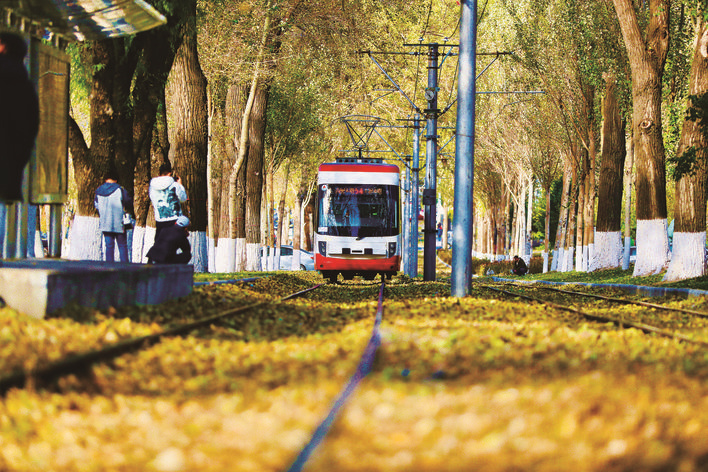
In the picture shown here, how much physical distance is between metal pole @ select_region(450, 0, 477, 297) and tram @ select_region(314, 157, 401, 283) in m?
10.2

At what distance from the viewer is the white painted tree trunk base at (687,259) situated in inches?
787

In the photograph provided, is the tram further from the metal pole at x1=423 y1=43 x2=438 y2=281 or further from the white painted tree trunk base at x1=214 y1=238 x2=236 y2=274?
the white painted tree trunk base at x1=214 y1=238 x2=236 y2=274

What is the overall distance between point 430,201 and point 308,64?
906 cm

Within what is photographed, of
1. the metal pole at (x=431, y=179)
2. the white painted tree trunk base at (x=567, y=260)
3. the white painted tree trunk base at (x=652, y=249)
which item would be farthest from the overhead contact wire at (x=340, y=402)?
the white painted tree trunk base at (x=567, y=260)

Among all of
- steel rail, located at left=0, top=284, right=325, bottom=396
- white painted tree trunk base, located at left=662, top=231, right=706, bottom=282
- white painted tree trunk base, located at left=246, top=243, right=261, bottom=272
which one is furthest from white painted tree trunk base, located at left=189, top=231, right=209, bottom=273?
steel rail, located at left=0, top=284, right=325, bottom=396

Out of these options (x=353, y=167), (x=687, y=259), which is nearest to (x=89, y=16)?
(x=687, y=259)

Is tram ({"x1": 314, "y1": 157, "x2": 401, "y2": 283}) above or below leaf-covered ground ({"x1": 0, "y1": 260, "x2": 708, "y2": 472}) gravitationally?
above

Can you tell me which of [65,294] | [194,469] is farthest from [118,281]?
[194,469]

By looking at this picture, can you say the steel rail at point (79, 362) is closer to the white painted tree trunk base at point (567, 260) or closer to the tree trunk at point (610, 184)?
the tree trunk at point (610, 184)

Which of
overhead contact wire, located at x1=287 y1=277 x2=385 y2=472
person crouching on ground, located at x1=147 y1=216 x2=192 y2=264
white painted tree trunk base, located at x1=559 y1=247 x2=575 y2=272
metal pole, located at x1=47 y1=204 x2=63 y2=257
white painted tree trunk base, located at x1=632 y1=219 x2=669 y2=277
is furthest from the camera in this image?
white painted tree trunk base, located at x1=559 y1=247 x2=575 y2=272

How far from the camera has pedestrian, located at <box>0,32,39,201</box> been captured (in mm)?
8547

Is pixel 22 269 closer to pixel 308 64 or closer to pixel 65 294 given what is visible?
pixel 65 294

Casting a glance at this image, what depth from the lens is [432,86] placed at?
92.4 feet

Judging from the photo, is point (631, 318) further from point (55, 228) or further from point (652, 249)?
point (652, 249)
